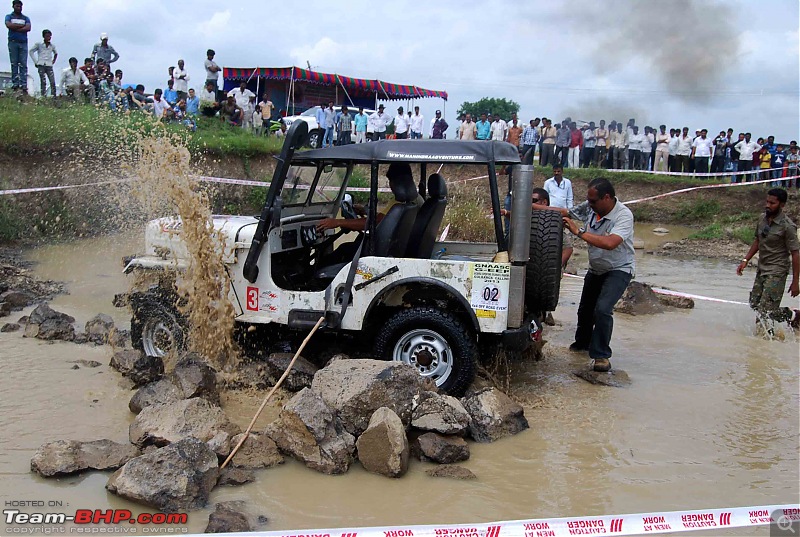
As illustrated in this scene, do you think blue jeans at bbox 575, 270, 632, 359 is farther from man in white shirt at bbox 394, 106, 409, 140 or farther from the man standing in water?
man in white shirt at bbox 394, 106, 409, 140

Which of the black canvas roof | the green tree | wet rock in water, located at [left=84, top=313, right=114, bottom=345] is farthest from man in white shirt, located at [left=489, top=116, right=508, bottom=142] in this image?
the green tree

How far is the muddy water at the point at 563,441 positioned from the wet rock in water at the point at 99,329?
0.28 m

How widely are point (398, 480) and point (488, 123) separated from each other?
1761 cm

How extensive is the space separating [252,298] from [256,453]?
1.71 m

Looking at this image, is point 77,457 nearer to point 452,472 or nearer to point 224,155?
point 452,472

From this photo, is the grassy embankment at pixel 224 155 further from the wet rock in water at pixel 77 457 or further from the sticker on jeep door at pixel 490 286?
the wet rock in water at pixel 77 457

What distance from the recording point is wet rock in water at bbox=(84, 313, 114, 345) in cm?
737

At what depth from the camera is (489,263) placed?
223 inches

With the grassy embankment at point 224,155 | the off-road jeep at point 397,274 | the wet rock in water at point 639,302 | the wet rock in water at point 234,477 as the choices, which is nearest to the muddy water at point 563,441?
the wet rock in water at point 234,477

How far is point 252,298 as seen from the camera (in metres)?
6.12

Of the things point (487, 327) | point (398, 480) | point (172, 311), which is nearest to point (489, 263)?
point (487, 327)

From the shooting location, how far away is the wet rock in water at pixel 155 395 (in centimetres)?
539
